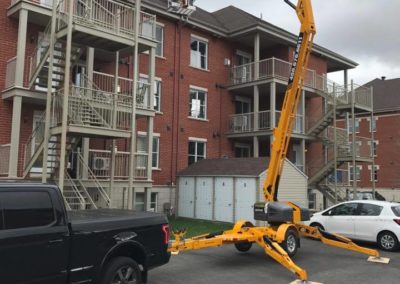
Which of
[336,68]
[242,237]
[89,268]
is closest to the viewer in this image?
[89,268]

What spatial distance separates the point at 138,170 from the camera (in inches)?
725

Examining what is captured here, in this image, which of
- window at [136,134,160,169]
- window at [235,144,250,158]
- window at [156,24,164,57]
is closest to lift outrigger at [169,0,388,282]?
window at [136,134,160,169]

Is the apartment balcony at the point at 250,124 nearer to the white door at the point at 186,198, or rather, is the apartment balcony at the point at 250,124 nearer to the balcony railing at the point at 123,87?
the white door at the point at 186,198

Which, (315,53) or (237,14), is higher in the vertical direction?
(237,14)

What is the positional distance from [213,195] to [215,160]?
2556mm

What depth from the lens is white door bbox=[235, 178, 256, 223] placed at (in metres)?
18.9

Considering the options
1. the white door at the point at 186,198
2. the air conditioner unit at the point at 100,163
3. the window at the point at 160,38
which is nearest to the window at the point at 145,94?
the window at the point at 160,38

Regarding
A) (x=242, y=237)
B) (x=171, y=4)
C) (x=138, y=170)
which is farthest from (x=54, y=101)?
(x=171, y=4)

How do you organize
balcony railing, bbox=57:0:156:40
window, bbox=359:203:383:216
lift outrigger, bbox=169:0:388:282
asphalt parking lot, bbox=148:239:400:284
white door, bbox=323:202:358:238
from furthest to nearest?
balcony railing, bbox=57:0:156:40 → white door, bbox=323:202:358:238 → window, bbox=359:203:383:216 → lift outrigger, bbox=169:0:388:282 → asphalt parking lot, bbox=148:239:400:284

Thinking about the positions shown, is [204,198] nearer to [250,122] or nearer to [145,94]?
[145,94]

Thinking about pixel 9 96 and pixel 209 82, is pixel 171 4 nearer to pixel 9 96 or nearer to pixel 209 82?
pixel 209 82

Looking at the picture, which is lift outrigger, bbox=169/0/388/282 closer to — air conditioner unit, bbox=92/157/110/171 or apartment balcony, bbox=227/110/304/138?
air conditioner unit, bbox=92/157/110/171

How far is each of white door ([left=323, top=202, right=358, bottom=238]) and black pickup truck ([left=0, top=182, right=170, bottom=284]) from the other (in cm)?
→ 883

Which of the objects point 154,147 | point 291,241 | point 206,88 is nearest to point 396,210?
point 291,241
